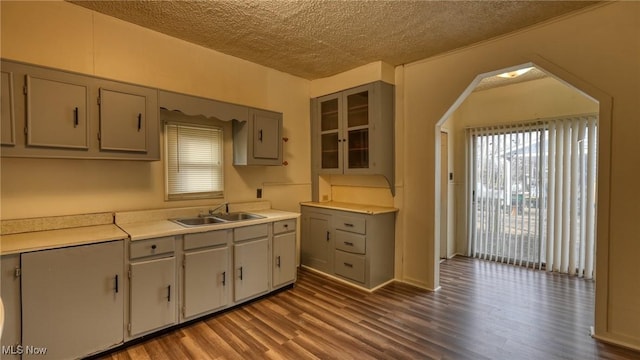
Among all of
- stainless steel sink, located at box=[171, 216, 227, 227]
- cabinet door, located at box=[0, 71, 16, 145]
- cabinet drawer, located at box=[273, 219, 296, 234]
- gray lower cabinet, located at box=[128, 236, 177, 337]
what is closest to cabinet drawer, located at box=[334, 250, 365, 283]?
cabinet drawer, located at box=[273, 219, 296, 234]

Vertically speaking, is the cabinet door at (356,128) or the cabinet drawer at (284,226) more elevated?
the cabinet door at (356,128)

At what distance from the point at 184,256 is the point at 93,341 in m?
0.78

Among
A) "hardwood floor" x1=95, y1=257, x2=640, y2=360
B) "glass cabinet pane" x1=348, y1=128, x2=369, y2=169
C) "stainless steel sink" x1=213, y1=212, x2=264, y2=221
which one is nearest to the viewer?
"hardwood floor" x1=95, y1=257, x2=640, y2=360

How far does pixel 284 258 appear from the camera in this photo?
3.28 m

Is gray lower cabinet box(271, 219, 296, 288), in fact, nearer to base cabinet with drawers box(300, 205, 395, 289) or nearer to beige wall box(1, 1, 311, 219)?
base cabinet with drawers box(300, 205, 395, 289)

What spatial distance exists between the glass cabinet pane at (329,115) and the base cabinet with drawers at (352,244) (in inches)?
44.3

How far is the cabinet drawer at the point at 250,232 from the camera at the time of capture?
284cm

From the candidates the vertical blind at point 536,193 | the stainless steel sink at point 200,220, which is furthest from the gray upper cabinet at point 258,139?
the vertical blind at point 536,193

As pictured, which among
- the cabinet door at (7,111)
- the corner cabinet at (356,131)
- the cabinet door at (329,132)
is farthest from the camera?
the cabinet door at (329,132)

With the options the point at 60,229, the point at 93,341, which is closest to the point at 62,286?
the point at 93,341

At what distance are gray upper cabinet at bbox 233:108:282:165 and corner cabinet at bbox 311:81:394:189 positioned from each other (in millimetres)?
766

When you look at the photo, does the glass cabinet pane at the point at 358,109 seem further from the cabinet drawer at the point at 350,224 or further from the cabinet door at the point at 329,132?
the cabinet drawer at the point at 350,224

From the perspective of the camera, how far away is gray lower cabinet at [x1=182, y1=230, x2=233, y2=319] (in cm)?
252

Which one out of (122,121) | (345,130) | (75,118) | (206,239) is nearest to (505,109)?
(345,130)
